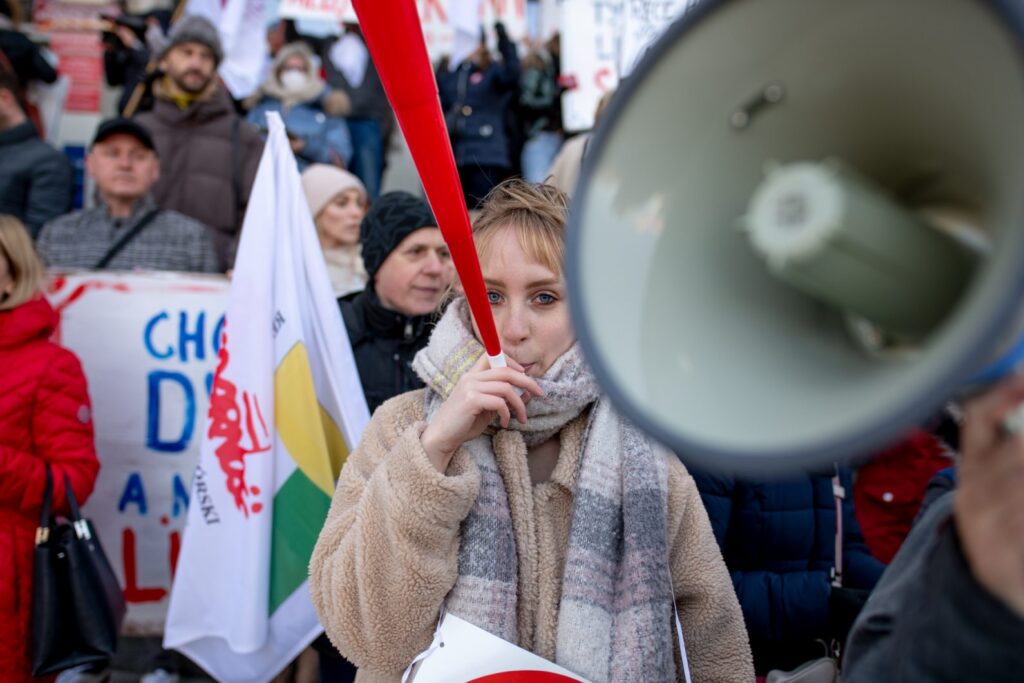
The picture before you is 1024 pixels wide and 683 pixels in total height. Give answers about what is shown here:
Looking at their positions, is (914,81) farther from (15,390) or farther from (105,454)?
(105,454)

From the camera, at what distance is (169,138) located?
378 cm

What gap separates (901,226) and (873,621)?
36 cm

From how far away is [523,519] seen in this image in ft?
4.00

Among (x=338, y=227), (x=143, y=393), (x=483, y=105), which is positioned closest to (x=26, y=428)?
(x=143, y=393)

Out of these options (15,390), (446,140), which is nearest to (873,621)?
(446,140)

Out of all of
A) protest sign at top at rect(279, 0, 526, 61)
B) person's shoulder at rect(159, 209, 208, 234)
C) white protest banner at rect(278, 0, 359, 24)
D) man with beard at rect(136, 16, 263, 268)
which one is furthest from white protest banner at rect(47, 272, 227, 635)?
white protest banner at rect(278, 0, 359, 24)

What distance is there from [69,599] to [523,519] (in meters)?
1.50

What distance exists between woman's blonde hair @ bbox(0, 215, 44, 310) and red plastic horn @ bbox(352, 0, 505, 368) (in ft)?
6.11

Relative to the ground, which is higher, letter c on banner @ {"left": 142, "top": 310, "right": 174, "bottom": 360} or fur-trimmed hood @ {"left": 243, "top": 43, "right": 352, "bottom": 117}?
fur-trimmed hood @ {"left": 243, "top": 43, "right": 352, "bottom": 117}

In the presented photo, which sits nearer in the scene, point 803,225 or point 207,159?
point 803,225

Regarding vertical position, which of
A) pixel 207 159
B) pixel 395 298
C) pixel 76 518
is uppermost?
pixel 207 159

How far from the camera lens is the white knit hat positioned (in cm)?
330

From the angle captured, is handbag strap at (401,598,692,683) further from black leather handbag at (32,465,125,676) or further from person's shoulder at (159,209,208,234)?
person's shoulder at (159,209,208,234)

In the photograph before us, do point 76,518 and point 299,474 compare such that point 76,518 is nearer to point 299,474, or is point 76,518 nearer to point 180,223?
point 299,474
